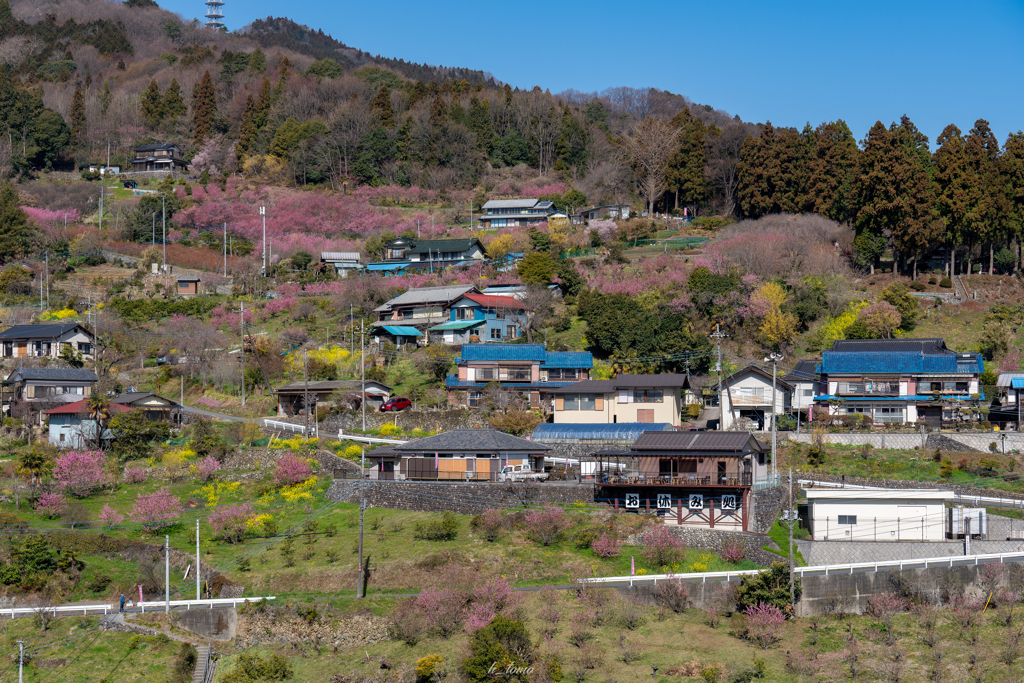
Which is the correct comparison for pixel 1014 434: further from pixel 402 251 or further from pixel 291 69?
pixel 291 69

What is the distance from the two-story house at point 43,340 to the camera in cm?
6569

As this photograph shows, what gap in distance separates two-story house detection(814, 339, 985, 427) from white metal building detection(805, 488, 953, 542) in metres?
14.0

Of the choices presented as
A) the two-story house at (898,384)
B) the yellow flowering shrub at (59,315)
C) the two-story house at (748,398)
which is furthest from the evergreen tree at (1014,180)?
the yellow flowering shrub at (59,315)

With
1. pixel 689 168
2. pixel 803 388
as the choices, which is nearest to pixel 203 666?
pixel 803 388

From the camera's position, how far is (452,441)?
46281mm

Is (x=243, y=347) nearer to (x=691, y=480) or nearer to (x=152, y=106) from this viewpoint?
(x=691, y=480)

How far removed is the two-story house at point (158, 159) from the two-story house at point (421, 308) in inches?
2094

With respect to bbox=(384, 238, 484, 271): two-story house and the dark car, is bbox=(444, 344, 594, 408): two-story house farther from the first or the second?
bbox=(384, 238, 484, 271): two-story house

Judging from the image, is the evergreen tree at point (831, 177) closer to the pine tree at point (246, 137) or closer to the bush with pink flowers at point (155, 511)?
the bush with pink flowers at point (155, 511)

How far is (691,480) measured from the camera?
39.9 metres

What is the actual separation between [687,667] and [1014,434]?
2498cm

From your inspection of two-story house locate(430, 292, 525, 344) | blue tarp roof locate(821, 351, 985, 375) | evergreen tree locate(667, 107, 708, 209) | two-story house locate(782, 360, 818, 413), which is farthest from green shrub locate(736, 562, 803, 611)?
evergreen tree locate(667, 107, 708, 209)

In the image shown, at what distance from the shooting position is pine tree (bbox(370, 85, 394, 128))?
4149 inches

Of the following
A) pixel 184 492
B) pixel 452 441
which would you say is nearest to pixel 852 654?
pixel 452 441
